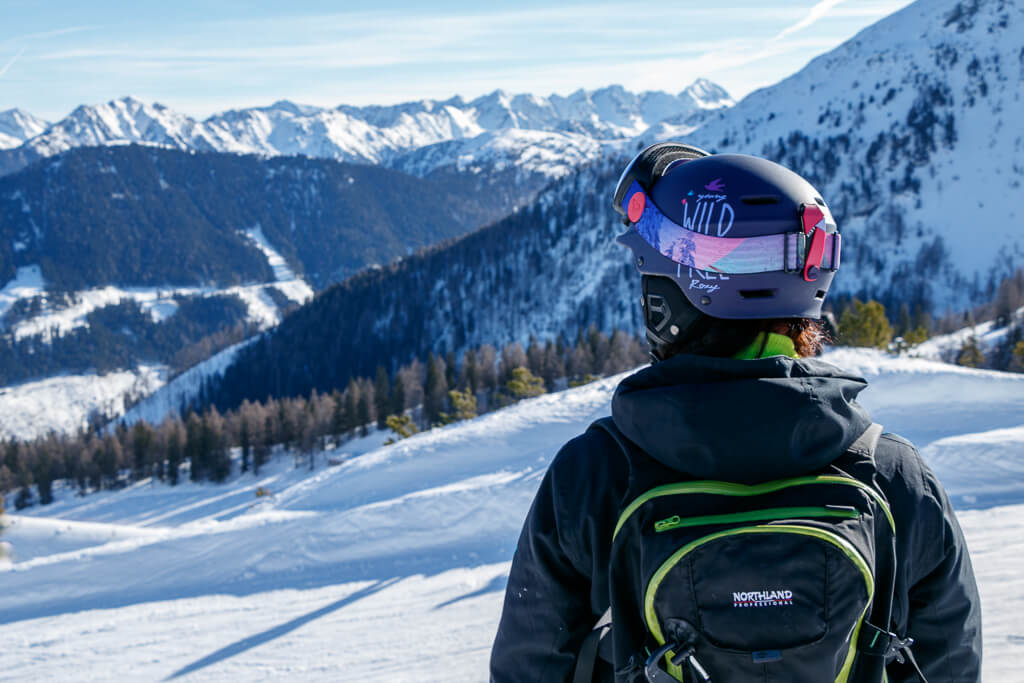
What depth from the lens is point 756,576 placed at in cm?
171

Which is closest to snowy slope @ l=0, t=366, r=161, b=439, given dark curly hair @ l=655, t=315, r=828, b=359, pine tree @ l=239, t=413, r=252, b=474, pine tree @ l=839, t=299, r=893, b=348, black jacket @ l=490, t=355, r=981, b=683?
pine tree @ l=239, t=413, r=252, b=474

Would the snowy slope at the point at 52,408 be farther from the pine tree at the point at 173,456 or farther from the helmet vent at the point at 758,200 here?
the helmet vent at the point at 758,200

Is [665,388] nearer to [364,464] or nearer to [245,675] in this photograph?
[245,675]

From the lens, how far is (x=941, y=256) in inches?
4936

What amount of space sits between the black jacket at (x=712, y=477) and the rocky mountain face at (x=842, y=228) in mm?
126938

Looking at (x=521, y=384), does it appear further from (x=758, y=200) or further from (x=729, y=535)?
(x=729, y=535)

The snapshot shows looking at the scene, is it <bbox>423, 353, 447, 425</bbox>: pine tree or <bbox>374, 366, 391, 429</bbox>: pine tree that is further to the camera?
<bbox>374, 366, 391, 429</bbox>: pine tree

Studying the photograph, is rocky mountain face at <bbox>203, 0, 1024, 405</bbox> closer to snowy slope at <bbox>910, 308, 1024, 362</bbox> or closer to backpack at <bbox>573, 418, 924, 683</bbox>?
snowy slope at <bbox>910, 308, 1024, 362</bbox>

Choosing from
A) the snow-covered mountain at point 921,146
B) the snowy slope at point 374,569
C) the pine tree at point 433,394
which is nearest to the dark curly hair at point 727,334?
the snowy slope at point 374,569

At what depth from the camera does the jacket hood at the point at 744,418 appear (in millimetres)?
1716

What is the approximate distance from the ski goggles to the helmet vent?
0.06 m

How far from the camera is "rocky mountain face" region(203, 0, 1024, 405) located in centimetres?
12862

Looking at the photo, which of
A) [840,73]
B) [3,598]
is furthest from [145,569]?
[840,73]

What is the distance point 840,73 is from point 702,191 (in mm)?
225262
